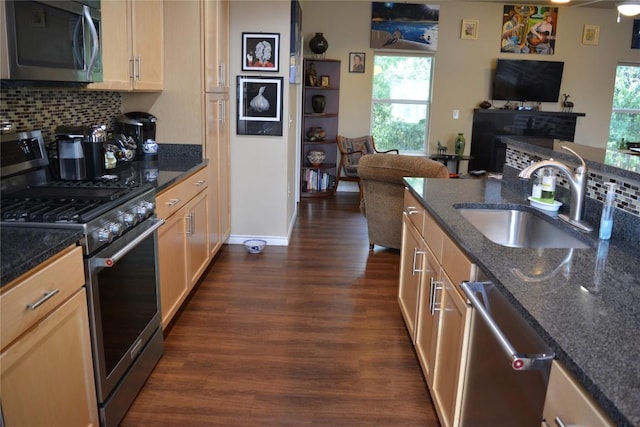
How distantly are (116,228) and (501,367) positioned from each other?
1.50m

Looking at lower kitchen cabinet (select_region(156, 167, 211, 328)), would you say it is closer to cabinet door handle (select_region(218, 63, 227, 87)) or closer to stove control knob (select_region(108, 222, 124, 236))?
stove control knob (select_region(108, 222, 124, 236))

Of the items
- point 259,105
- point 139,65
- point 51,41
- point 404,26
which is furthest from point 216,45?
point 404,26

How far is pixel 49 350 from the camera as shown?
1.60 meters

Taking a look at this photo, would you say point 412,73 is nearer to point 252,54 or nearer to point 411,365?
point 252,54

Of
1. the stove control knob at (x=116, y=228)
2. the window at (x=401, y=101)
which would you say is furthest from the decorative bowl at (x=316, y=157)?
the stove control knob at (x=116, y=228)

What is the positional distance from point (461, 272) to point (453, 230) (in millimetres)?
197

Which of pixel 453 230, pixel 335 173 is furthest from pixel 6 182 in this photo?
pixel 335 173

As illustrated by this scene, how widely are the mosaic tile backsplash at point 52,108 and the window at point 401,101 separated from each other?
486 centimetres

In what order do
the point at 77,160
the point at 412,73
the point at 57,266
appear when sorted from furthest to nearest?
the point at 412,73 → the point at 77,160 → the point at 57,266

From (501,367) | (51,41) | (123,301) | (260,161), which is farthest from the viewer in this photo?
(260,161)

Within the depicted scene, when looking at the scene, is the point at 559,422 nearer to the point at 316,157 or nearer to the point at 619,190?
the point at 619,190

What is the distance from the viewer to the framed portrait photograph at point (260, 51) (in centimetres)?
426

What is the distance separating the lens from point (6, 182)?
7.32ft

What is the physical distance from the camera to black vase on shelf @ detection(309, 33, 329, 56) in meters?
6.89
